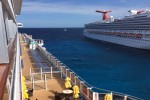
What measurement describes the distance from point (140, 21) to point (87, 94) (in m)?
53.5

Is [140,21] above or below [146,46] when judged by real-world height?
above

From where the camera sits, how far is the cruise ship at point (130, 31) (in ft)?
187

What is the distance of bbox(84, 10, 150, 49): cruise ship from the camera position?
187 feet

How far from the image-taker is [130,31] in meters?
64.4

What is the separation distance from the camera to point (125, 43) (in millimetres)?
64375

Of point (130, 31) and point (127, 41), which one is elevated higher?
point (130, 31)

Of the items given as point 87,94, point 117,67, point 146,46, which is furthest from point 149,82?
point 146,46

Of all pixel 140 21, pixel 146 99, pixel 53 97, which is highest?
pixel 140 21

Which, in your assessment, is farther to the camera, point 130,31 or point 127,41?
point 130,31

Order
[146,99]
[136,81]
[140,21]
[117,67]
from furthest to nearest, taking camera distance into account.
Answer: [140,21] → [117,67] → [136,81] → [146,99]

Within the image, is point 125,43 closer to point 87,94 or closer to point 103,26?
point 103,26

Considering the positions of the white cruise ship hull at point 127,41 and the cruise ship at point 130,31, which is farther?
the cruise ship at point 130,31

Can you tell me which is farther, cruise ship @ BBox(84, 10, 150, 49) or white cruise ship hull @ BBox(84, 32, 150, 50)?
cruise ship @ BBox(84, 10, 150, 49)

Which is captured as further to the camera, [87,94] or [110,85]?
[110,85]
